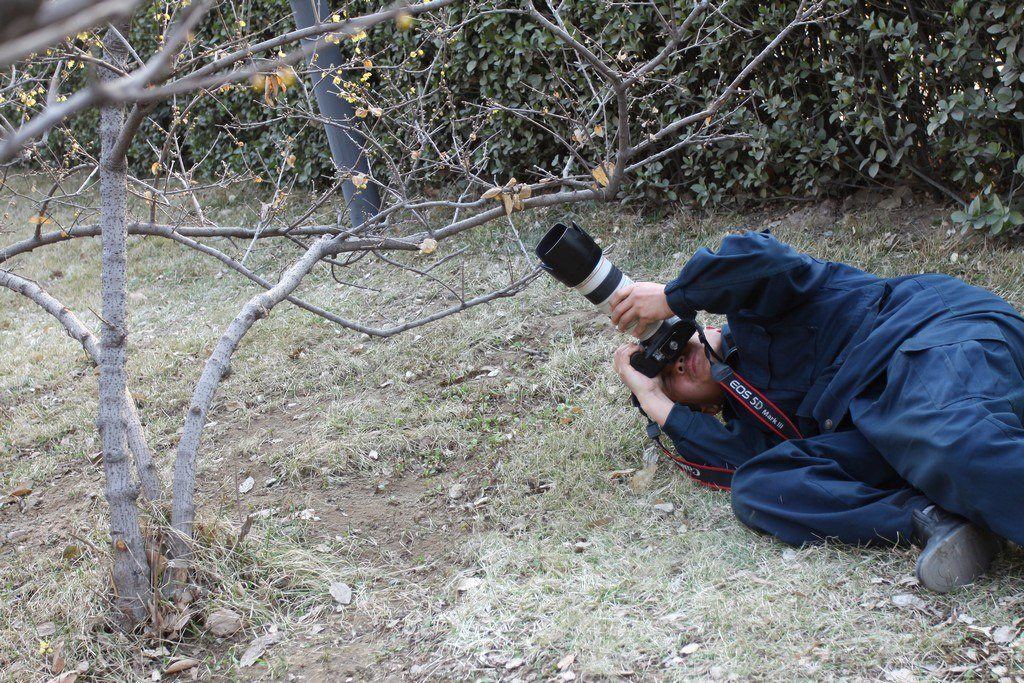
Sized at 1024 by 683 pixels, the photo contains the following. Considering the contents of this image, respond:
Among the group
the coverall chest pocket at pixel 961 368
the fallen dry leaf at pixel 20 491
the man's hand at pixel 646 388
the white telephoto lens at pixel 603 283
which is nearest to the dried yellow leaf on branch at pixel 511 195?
the white telephoto lens at pixel 603 283

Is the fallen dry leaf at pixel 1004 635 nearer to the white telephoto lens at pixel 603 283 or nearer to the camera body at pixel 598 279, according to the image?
the camera body at pixel 598 279

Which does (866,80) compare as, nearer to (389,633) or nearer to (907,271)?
(907,271)

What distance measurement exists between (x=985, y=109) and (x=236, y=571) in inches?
149

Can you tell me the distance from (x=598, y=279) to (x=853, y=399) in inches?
36.4

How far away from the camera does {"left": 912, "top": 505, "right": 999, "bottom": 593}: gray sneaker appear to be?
2.35m

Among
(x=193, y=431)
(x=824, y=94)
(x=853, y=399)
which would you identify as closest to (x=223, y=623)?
(x=193, y=431)

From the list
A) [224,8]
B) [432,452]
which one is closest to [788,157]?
[432,452]

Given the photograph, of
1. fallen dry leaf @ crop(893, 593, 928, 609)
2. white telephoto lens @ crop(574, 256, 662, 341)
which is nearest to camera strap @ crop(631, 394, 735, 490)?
white telephoto lens @ crop(574, 256, 662, 341)

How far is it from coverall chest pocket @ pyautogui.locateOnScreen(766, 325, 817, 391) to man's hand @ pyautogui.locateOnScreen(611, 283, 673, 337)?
390 millimetres

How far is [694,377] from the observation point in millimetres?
3236

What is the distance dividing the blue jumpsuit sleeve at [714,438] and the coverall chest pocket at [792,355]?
0.21 meters

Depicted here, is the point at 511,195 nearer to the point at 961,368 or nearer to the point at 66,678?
the point at 961,368

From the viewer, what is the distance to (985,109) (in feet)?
12.7

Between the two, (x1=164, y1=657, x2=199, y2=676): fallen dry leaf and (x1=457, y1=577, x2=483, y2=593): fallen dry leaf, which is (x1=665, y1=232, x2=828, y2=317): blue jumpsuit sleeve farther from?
(x1=164, y1=657, x2=199, y2=676): fallen dry leaf
